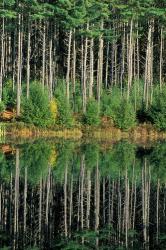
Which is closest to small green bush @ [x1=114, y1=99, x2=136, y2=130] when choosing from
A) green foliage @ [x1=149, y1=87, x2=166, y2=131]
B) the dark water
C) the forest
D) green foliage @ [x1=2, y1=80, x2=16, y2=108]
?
the forest

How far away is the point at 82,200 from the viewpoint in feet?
71.5

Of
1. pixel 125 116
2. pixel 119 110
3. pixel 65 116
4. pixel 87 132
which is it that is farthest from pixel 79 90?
pixel 87 132

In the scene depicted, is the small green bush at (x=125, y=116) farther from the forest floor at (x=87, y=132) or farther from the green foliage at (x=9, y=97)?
the green foliage at (x=9, y=97)

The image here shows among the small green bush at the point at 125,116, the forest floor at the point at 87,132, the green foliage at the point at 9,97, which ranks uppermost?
the green foliage at the point at 9,97

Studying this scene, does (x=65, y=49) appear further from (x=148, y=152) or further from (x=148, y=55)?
(x=148, y=152)

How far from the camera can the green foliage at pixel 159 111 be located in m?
49.7

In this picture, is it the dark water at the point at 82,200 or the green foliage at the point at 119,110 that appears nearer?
the dark water at the point at 82,200

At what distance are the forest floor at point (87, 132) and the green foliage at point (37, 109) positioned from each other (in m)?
0.52

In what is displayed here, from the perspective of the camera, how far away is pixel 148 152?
37.8 metres

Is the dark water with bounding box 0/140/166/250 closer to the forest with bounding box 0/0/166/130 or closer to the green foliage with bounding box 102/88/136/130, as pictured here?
the forest with bounding box 0/0/166/130

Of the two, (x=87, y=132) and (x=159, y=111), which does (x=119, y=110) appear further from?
(x=87, y=132)

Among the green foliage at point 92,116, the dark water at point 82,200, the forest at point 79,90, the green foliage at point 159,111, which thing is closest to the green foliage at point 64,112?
the forest at point 79,90

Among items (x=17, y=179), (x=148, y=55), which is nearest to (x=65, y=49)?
(x=148, y=55)

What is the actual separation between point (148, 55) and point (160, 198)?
31.9m
